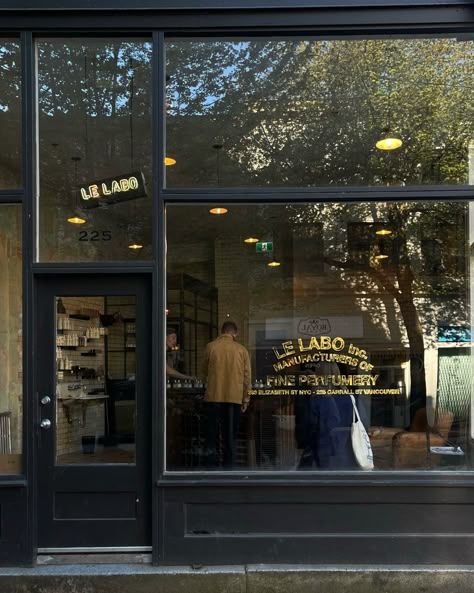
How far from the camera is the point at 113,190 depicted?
5.16 metres

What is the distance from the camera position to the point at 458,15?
15.9 feet

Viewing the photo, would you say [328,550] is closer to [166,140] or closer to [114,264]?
[114,264]

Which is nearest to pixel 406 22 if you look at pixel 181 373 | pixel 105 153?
pixel 105 153

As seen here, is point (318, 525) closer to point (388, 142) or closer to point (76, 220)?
point (76, 220)

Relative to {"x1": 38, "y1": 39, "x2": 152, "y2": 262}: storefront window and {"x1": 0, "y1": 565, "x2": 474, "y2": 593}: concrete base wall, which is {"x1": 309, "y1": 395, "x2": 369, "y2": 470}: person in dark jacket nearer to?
{"x1": 0, "y1": 565, "x2": 474, "y2": 593}: concrete base wall

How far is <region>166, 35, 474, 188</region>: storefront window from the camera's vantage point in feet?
17.1

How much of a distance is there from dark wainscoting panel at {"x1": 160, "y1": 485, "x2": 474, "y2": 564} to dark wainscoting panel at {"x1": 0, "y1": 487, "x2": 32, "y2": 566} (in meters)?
1.13

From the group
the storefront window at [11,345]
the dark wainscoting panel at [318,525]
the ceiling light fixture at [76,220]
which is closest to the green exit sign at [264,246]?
the ceiling light fixture at [76,220]

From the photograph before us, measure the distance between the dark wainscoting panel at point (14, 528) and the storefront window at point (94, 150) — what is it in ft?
6.53

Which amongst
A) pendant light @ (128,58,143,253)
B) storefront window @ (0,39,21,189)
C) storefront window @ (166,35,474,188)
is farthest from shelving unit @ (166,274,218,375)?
storefront window @ (0,39,21,189)

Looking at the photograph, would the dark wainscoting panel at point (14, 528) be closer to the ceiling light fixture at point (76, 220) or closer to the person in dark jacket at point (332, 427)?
the ceiling light fixture at point (76, 220)

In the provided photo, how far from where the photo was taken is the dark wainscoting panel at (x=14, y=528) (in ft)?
15.1

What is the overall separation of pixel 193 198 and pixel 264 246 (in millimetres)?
4206

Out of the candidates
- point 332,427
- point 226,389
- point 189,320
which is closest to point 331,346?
point 332,427
